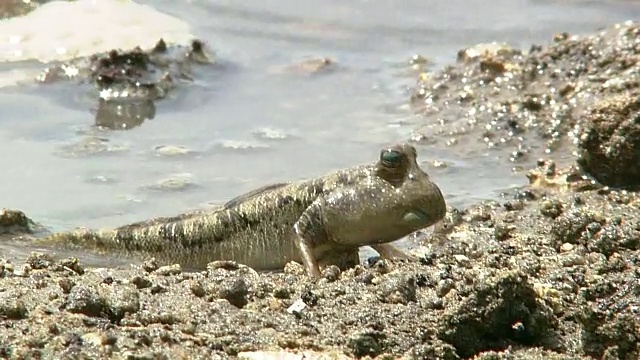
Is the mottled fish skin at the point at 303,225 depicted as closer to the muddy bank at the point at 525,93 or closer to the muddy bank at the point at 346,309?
the muddy bank at the point at 346,309

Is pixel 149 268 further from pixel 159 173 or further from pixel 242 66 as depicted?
pixel 242 66

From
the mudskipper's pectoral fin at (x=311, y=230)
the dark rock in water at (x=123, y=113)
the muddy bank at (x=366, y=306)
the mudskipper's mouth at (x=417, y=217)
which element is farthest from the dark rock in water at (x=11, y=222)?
the dark rock in water at (x=123, y=113)

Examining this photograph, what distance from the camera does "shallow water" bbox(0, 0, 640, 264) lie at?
6.33 meters

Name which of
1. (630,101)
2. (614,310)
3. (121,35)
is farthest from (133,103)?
(614,310)

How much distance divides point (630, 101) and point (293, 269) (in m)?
2.07

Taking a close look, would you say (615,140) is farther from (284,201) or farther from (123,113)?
(123,113)

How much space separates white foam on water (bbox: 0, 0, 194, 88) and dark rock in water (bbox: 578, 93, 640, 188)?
4373 mm

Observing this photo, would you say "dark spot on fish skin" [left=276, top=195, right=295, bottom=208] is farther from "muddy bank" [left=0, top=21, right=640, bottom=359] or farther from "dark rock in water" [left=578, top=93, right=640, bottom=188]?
"dark rock in water" [left=578, top=93, right=640, bottom=188]

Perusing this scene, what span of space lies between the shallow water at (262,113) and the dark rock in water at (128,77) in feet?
0.36

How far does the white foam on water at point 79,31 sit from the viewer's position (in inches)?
361

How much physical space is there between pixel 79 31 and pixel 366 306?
6.64 meters

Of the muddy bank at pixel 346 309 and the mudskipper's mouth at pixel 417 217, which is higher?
the mudskipper's mouth at pixel 417 217

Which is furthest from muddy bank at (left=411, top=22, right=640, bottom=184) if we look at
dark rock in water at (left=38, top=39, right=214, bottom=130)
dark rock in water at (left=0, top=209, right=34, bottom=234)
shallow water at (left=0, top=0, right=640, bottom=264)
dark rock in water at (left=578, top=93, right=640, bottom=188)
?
dark rock in water at (left=0, top=209, right=34, bottom=234)

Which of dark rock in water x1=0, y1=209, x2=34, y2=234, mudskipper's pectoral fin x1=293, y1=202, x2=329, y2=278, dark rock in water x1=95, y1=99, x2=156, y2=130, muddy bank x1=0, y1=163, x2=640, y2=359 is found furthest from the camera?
dark rock in water x1=95, y1=99, x2=156, y2=130
